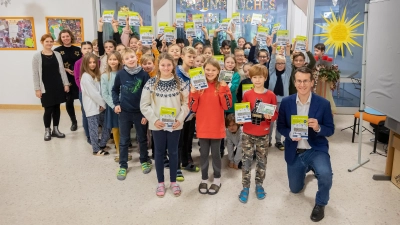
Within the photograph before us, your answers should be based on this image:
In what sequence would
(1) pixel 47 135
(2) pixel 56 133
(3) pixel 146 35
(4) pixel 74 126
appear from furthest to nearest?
1. (4) pixel 74 126
2. (2) pixel 56 133
3. (1) pixel 47 135
4. (3) pixel 146 35

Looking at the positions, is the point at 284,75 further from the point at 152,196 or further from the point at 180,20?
the point at 152,196

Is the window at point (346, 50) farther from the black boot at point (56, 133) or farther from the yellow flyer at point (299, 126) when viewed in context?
the black boot at point (56, 133)

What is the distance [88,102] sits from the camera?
3768 mm

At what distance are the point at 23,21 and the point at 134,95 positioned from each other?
4.13m

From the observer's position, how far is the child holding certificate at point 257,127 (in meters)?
2.68

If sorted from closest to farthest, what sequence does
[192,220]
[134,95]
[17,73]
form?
[192,220]
[134,95]
[17,73]

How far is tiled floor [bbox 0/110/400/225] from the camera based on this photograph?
2.56 meters

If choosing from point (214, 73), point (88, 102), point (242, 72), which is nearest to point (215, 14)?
point (242, 72)

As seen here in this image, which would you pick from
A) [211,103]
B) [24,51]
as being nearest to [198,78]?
[211,103]

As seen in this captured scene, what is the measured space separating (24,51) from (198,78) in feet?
16.1

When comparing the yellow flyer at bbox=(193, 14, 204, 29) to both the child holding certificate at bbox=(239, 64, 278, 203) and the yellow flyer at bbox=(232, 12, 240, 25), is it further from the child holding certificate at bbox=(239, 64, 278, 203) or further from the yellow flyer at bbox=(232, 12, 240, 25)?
the child holding certificate at bbox=(239, 64, 278, 203)

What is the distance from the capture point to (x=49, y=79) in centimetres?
443

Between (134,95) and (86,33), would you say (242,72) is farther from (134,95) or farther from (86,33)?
(86,33)

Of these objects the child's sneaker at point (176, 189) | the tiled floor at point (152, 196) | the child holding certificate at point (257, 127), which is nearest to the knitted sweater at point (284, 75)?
the tiled floor at point (152, 196)
